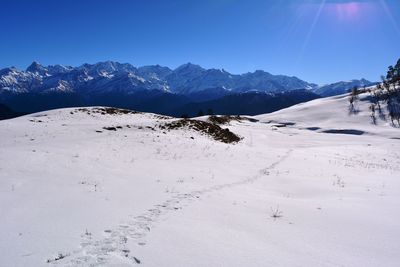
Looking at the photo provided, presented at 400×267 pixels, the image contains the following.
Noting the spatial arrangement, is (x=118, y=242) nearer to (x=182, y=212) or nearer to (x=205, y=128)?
(x=182, y=212)

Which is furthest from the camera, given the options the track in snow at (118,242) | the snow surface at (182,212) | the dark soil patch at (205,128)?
the dark soil patch at (205,128)

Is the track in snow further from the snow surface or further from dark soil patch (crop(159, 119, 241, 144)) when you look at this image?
dark soil patch (crop(159, 119, 241, 144))

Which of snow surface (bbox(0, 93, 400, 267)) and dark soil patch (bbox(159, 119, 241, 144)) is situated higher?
dark soil patch (bbox(159, 119, 241, 144))

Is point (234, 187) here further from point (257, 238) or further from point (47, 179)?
point (47, 179)

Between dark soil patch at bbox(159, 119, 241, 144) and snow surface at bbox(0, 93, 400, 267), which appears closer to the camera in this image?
snow surface at bbox(0, 93, 400, 267)

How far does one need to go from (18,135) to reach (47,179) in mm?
15873

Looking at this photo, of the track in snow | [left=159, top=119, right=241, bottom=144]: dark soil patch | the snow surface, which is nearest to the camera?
the track in snow

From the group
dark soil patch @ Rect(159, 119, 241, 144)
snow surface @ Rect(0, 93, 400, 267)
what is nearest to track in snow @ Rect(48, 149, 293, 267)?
snow surface @ Rect(0, 93, 400, 267)

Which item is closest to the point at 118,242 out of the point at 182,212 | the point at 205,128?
the point at 182,212

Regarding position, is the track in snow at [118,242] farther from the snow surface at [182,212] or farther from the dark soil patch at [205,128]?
the dark soil patch at [205,128]

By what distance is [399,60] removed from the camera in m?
121

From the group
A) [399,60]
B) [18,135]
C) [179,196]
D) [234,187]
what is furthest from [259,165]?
[399,60]

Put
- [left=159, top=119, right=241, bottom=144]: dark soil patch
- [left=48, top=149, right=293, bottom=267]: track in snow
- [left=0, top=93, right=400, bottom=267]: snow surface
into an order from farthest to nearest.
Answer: [left=159, top=119, right=241, bottom=144]: dark soil patch < [left=0, top=93, right=400, bottom=267]: snow surface < [left=48, top=149, right=293, bottom=267]: track in snow

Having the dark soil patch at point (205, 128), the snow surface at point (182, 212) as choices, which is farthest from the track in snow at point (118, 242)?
the dark soil patch at point (205, 128)
